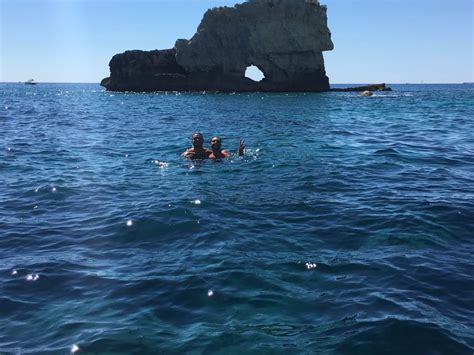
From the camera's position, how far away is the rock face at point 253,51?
70.2 metres

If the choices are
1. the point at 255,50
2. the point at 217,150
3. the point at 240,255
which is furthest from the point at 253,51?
the point at 240,255

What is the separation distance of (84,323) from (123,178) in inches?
305

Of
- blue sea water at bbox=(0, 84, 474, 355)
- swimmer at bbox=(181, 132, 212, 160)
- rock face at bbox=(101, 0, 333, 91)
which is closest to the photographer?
blue sea water at bbox=(0, 84, 474, 355)

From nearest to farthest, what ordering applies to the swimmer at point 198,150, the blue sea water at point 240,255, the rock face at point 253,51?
1. the blue sea water at point 240,255
2. the swimmer at point 198,150
3. the rock face at point 253,51

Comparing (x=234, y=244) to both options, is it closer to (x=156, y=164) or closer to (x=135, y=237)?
(x=135, y=237)

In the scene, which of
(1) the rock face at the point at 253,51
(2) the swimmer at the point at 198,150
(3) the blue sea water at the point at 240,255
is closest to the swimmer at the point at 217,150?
(2) the swimmer at the point at 198,150

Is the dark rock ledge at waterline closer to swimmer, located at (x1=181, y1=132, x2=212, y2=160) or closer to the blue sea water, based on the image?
the blue sea water

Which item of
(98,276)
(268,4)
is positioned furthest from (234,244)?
(268,4)

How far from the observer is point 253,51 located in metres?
73.4

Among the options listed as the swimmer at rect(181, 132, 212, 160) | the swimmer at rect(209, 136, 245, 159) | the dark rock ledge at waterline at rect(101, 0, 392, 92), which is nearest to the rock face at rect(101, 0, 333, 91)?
the dark rock ledge at waterline at rect(101, 0, 392, 92)

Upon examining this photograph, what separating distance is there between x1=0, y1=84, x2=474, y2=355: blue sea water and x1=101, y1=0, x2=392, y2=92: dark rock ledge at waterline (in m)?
59.4

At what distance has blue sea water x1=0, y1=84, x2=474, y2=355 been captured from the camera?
4.89 metres

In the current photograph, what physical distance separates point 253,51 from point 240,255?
70.2 metres

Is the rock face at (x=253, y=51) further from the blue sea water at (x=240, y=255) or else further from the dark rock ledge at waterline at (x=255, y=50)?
the blue sea water at (x=240, y=255)
